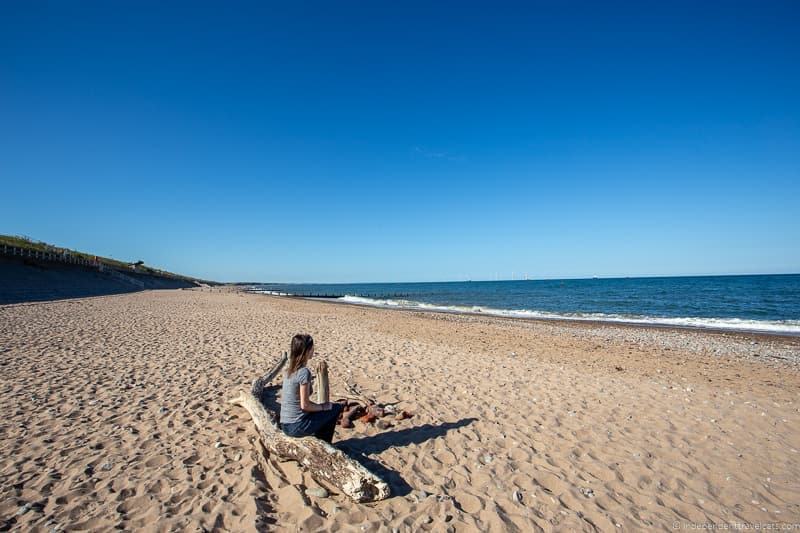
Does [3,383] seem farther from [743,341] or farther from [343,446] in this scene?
[743,341]

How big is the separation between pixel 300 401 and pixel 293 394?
131 mm

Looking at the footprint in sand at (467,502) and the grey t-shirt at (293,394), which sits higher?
the grey t-shirt at (293,394)

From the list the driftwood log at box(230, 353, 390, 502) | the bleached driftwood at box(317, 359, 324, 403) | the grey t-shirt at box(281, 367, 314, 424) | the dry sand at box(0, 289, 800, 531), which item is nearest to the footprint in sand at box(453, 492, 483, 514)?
the dry sand at box(0, 289, 800, 531)

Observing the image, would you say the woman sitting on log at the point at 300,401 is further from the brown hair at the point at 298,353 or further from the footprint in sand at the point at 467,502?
the footprint in sand at the point at 467,502

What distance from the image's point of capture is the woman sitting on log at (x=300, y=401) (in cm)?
472

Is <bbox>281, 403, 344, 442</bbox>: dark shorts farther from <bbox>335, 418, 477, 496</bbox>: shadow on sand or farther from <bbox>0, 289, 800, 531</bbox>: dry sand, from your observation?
<bbox>335, 418, 477, 496</bbox>: shadow on sand

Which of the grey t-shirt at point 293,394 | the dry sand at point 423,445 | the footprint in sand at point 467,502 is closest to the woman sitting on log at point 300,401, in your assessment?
the grey t-shirt at point 293,394

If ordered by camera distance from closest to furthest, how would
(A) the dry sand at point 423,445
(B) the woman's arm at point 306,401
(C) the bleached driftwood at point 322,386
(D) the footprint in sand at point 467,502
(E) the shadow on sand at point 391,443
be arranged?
1. (A) the dry sand at point 423,445
2. (D) the footprint in sand at point 467,502
3. (E) the shadow on sand at point 391,443
4. (B) the woman's arm at point 306,401
5. (C) the bleached driftwood at point 322,386

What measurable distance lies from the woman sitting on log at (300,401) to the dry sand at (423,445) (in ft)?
1.75

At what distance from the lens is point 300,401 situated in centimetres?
476

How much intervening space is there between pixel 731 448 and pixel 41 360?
595 inches

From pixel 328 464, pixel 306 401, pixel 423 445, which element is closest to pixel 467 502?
pixel 423 445

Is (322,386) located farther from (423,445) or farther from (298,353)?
(423,445)

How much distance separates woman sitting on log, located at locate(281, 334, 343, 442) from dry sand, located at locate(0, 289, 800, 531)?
1.75 ft
